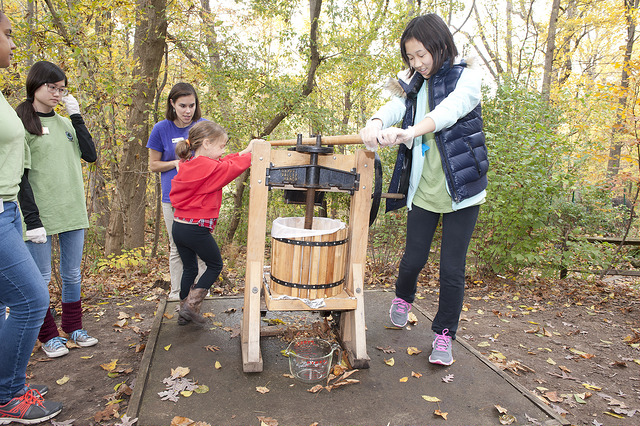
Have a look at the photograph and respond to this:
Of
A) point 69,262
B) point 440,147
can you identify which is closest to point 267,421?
point 440,147

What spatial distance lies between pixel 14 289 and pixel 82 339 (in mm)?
1256

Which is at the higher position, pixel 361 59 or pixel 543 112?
pixel 361 59

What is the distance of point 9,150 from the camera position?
1959 millimetres

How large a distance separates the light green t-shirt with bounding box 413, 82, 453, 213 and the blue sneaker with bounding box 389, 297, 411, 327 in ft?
2.73

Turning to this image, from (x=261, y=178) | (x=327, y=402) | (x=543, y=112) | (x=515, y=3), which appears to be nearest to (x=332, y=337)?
(x=327, y=402)

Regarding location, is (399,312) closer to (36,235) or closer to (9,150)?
(36,235)

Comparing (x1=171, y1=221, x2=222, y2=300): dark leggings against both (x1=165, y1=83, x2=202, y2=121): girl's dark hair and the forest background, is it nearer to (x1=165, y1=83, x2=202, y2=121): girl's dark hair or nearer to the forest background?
(x1=165, y1=83, x2=202, y2=121): girl's dark hair

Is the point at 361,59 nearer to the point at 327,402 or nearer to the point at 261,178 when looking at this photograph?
the point at 261,178

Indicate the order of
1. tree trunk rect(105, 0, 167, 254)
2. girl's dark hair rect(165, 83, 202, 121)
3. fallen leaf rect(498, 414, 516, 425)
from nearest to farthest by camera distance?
fallen leaf rect(498, 414, 516, 425), girl's dark hair rect(165, 83, 202, 121), tree trunk rect(105, 0, 167, 254)

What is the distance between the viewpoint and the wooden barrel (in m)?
2.33

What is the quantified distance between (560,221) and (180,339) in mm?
4803

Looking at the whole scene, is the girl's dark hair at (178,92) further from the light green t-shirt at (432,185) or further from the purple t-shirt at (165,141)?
the light green t-shirt at (432,185)

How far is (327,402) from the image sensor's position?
2146 mm

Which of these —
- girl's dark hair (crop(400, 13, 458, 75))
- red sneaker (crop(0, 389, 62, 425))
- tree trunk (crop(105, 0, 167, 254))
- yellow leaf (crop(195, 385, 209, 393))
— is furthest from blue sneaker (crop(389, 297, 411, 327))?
tree trunk (crop(105, 0, 167, 254))
